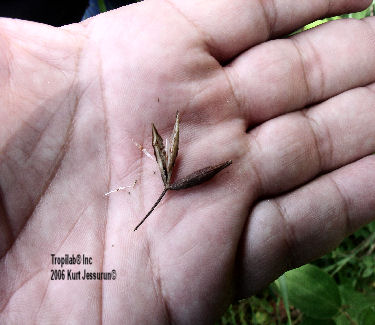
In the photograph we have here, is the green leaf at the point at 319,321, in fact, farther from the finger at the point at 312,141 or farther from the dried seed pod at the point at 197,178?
the dried seed pod at the point at 197,178

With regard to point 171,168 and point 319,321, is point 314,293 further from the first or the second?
point 171,168

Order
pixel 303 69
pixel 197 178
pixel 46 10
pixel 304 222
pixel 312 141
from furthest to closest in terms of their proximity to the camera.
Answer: pixel 46 10 → pixel 303 69 → pixel 312 141 → pixel 304 222 → pixel 197 178

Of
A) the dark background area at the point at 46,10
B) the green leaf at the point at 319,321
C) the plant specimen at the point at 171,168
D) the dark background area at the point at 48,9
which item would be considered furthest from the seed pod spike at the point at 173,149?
the dark background area at the point at 46,10

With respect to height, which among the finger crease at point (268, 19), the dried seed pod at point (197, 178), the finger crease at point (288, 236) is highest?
the finger crease at point (268, 19)

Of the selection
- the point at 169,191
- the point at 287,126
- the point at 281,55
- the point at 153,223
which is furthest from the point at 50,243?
the point at 281,55

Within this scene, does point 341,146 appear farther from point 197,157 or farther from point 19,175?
point 19,175

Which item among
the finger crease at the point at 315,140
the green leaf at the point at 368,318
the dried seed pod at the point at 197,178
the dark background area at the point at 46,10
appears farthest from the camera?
the dark background area at the point at 46,10

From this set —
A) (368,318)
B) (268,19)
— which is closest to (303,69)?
(268,19)
